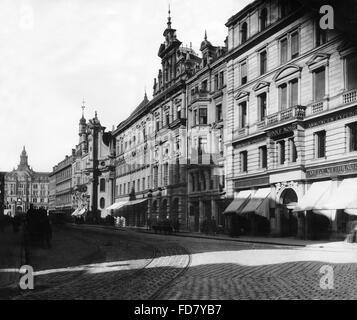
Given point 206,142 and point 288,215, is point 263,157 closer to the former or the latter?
point 288,215

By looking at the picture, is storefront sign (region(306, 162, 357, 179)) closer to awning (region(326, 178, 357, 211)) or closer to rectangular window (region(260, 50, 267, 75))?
awning (region(326, 178, 357, 211))

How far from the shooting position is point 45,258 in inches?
638

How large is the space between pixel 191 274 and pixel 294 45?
16587 millimetres

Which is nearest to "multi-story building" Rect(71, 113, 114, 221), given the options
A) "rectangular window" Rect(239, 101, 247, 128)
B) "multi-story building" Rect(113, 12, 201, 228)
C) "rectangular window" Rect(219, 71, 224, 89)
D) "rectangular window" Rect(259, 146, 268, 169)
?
"multi-story building" Rect(113, 12, 201, 228)

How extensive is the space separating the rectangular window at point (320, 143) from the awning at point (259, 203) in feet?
11.0

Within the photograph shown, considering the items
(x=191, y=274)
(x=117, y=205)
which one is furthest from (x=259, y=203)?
(x=191, y=274)

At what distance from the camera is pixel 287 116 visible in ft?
92.5

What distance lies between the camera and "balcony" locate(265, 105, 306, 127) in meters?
27.4

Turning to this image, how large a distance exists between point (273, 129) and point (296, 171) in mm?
2978

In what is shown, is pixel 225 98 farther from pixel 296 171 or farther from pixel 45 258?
pixel 45 258

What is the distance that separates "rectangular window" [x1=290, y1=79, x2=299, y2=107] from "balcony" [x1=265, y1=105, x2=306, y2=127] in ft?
1.62
